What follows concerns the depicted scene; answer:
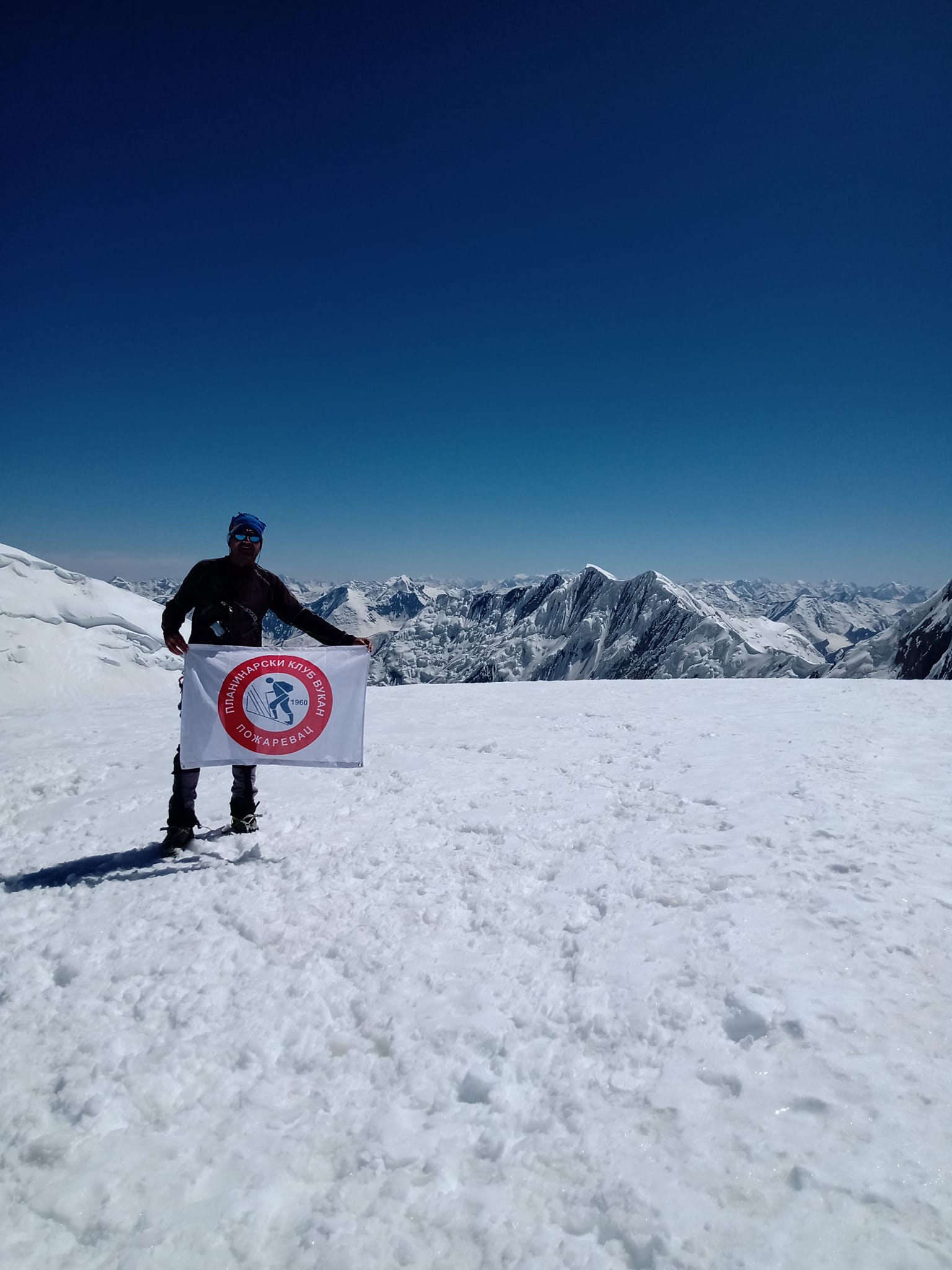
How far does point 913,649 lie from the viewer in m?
105

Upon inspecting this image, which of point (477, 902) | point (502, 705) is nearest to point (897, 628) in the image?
point (502, 705)

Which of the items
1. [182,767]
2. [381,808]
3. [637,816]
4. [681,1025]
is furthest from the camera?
[381,808]

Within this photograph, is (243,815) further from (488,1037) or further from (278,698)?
(488,1037)

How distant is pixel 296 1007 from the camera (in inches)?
151

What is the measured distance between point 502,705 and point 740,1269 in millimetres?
11852

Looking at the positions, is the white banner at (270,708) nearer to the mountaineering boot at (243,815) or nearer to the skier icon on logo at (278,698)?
the skier icon on logo at (278,698)

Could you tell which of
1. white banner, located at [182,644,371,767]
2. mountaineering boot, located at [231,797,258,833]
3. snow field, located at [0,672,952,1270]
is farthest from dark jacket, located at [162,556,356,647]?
snow field, located at [0,672,952,1270]

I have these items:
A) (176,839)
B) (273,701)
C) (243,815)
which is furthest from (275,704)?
(176,839)

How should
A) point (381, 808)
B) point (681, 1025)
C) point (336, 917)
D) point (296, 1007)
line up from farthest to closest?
point (381, 808), point (336, 917), point (296, 1007), point (681, 1025)

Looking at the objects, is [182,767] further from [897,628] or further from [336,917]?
[897,628]

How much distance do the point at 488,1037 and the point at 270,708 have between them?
398cm

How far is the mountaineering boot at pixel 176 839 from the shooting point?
6.07 metres

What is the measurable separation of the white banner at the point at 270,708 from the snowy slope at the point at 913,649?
366 ft

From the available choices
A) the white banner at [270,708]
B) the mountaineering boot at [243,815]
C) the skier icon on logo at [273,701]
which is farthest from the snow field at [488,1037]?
the skier icon on logo at [273,701]
